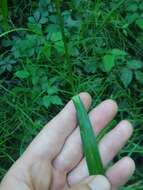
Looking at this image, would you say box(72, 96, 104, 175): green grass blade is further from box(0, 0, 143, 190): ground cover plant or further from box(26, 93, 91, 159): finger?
box(0, 0, 143, 190): ground cover plant

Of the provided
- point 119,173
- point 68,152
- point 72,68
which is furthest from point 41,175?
point 72,68

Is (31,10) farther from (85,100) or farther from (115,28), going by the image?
(85,100)

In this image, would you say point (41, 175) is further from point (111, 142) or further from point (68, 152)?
point (111, 142)

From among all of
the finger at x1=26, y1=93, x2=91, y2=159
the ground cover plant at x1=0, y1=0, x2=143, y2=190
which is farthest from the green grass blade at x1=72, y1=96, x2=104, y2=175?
the ground cover plant at x1=0, y1=0, x2=143, y2=190

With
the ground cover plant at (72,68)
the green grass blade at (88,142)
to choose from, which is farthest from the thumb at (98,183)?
the ground cover plant at (72,68)

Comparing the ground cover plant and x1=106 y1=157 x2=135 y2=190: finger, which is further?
the ground cover plant

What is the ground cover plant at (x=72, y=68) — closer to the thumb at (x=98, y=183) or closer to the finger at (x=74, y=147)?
the finger at (x=74, y=147)

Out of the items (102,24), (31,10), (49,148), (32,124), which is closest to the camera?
(49,148)

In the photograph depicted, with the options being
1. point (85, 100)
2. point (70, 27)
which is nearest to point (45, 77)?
point (70, 27)
